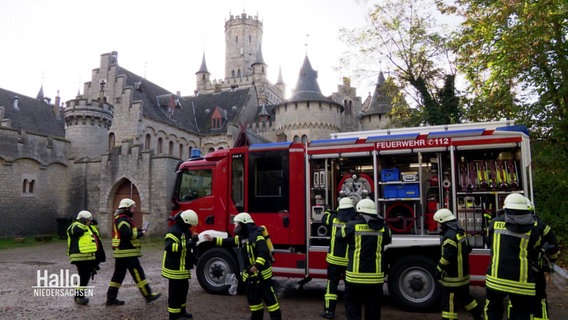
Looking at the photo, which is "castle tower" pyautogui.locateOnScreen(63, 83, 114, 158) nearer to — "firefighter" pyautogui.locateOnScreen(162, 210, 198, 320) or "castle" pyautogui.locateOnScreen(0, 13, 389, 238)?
"castle" pyautogui.locateOnScreen(0, 13, 389, 238)

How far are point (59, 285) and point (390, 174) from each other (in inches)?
341

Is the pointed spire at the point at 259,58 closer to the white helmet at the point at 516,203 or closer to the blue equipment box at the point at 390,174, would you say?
the blue equipment box at the point at 390,174

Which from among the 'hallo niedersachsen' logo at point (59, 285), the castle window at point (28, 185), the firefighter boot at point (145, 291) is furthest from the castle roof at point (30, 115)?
the firefighter boot at point (145, 291)

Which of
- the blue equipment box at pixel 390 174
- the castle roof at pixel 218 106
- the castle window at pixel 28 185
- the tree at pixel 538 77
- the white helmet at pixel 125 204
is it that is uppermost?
the castle roof at pixel 218 106

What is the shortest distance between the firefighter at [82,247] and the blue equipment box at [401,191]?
5.91 m

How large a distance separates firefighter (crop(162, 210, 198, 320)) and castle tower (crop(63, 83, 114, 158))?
2540 cm

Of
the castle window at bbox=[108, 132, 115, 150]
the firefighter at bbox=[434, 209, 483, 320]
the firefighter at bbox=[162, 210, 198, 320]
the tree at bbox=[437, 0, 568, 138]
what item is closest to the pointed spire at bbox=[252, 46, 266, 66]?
the castle window at bbox=[108, 132, 115, 150]

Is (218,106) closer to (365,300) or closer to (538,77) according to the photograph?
(538,77)

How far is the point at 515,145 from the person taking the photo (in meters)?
7.49

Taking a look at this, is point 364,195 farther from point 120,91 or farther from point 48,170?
point 120,91

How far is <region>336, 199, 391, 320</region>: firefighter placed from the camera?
568 centimetres

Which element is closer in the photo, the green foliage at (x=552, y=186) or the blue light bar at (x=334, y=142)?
the blue light bar at (x=334, y=142)

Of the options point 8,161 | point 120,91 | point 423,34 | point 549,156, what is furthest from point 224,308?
point 120,91

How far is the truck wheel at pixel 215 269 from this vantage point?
895 centimetres
